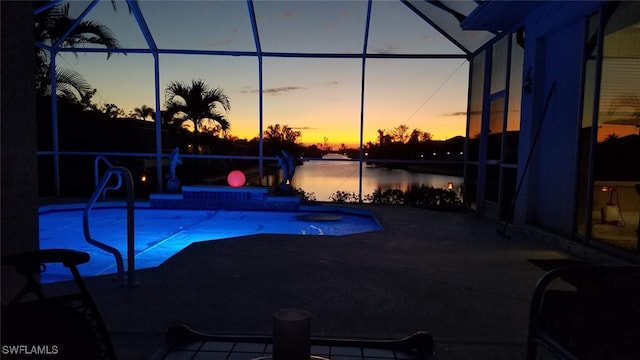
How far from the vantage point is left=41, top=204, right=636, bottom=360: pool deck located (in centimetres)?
240

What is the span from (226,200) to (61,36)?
15.7 ft

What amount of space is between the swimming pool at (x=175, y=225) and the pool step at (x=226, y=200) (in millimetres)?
185

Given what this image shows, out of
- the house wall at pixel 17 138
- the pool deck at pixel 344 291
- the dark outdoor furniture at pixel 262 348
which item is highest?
the house wall at pixel 17 138

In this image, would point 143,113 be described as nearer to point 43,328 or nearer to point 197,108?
point 197,108

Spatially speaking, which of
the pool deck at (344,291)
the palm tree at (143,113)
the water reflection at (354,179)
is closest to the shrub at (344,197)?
the water reflection at (354,179)

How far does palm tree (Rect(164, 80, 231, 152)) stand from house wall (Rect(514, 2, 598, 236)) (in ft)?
26.1

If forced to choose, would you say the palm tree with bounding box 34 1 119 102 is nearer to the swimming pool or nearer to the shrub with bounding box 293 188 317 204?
the swimming pool

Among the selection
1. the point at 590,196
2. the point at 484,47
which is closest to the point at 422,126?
the point at 484,47

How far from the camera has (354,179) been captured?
29.7ft

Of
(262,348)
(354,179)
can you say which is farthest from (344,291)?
(354,179)

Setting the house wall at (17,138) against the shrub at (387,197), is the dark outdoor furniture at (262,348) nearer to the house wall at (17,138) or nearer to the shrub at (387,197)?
the house wall at (17,138)

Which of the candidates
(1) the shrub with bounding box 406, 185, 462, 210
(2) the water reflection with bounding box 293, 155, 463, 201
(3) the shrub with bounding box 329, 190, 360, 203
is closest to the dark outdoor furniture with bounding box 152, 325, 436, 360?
(2) the water reflection with bounding box 293, 155, 463, 201

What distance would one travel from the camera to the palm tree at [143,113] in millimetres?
12011

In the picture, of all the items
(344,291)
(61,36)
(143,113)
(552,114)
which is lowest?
(344,291)
